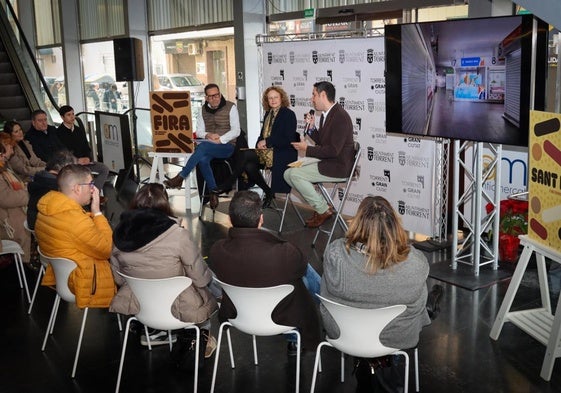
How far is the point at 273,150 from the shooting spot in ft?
24.4

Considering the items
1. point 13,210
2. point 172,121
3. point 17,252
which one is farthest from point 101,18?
point 17,252

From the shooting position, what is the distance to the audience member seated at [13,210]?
18.8ft

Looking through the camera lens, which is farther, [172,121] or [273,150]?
[172,121]

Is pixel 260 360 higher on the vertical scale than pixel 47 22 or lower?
lower

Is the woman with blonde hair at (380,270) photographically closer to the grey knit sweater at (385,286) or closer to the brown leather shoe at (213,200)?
the grey knit sweater at (385,286)

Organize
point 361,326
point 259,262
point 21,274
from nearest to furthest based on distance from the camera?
point 361,326 < point 259,262 < point 21,274

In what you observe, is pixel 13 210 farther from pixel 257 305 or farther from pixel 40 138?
pixel 257 305

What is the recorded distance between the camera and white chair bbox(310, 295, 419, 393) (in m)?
3.13

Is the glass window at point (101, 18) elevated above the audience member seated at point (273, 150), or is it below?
above

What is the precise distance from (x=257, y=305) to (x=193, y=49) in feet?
27.9

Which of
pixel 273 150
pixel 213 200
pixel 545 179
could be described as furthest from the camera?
pixel 213 200

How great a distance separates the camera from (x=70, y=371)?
4.23 metres

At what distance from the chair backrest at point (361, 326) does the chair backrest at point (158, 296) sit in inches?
33.1

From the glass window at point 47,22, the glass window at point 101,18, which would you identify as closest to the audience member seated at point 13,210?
the glass window at point 101,18
